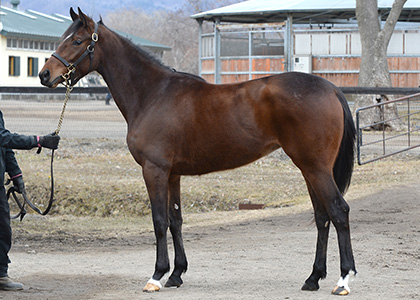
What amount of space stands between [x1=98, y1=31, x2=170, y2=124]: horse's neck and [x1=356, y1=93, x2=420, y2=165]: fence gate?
6.12 metres

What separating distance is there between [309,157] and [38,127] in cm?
1240

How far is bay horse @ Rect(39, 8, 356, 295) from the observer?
6043mm

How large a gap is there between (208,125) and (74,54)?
1.37 meters

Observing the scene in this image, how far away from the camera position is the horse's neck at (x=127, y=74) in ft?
21.9

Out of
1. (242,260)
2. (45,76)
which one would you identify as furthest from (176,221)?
(45,76)

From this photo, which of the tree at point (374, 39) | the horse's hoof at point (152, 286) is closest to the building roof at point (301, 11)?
the tree at point (374, 39)

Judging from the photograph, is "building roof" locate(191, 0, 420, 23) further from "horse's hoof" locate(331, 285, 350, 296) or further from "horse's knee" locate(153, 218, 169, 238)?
"horse's hoof" locate(331, 285, 350, 296)

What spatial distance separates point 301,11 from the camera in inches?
1048

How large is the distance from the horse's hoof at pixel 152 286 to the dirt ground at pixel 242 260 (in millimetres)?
81

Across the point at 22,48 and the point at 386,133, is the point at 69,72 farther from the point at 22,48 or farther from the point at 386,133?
the point at 22,48

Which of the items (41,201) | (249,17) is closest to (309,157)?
(41,201)

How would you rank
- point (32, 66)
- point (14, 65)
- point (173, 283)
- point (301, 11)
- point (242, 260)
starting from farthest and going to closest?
point (32, 66) < point (14, 65) < point (301, 11) < point (242, 260) < point (173, 283)

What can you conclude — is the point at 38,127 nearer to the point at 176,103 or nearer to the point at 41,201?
the point at 41,201

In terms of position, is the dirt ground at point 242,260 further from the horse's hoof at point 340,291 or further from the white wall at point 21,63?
the white wall at point 21,63
